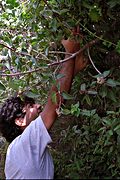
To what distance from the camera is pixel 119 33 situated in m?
1.35

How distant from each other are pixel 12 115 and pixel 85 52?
396 millimetres

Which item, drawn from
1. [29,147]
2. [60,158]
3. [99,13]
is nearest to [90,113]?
[29,147]

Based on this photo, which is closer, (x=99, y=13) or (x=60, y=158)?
(x=99, y=13)

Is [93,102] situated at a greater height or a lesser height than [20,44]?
lesser

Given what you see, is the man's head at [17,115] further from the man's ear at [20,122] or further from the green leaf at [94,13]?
the green leaf at [94,13]

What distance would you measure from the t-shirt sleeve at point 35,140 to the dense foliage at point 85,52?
10 cm

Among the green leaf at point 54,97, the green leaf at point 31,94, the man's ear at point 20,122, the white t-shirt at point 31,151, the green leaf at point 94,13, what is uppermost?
the green leaf at point 94,13

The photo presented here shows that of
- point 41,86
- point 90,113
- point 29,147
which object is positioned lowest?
point 29,147

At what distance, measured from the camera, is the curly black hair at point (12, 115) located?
1479 mm

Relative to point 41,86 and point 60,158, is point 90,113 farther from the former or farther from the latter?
point 60,158

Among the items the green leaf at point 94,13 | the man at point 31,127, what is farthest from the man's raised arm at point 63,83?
the green leaf at point 94,13

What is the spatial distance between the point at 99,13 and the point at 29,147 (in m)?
0.51

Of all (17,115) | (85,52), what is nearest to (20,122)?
(17,115)

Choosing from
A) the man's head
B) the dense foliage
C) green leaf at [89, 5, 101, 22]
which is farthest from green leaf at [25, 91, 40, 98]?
green leaf at [89, 5, 101, 22]
